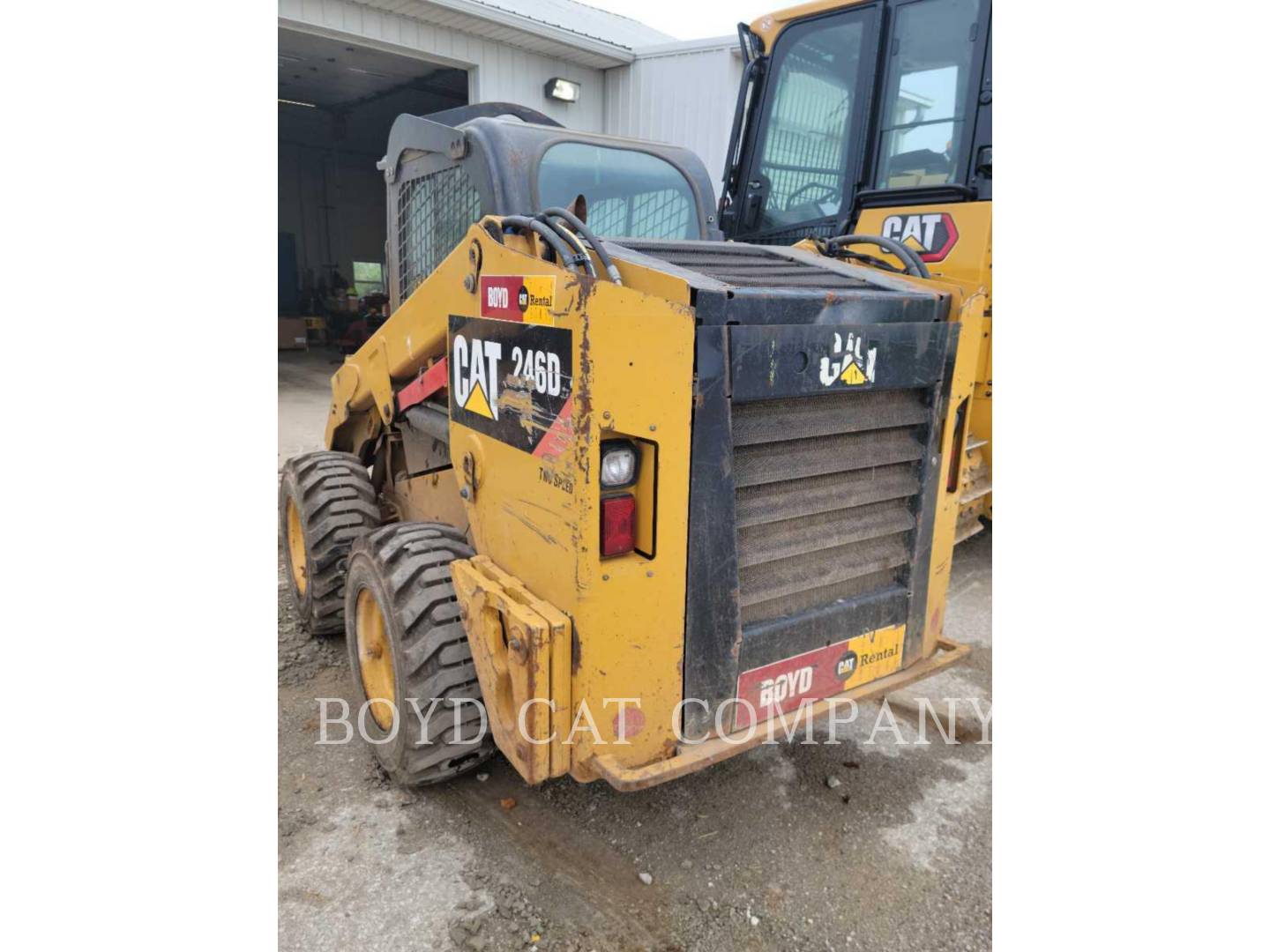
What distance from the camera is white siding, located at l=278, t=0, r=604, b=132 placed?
26.9 feet

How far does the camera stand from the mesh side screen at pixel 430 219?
326 centimetres

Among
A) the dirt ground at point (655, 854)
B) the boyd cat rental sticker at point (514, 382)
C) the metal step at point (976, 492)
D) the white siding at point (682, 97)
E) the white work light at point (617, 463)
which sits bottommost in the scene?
the dirt ground at point (655, 854)

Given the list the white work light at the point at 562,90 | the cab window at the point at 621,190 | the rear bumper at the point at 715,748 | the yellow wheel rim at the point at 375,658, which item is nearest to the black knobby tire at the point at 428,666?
the yellow wheel rim at the point at 375,658

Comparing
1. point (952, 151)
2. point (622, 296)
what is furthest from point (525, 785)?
point (952, 151)

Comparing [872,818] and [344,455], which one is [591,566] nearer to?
[872,818]

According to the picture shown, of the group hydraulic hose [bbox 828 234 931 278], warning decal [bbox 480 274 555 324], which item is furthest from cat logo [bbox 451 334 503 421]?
hydraulic hose [bbox 828 234 931 278]

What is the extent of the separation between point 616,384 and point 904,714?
2.29 metres

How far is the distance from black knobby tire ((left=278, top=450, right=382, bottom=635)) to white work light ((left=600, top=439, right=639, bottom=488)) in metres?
2.02

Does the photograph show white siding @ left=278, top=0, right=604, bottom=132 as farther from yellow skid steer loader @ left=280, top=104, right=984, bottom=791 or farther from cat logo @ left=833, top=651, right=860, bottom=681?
cat logo @ left=833, top=651, right=860, bottom=681

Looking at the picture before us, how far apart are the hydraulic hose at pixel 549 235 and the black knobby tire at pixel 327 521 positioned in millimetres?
1844

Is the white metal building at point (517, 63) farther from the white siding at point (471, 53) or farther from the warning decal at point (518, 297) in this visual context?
the warning decal at point (518, 297)

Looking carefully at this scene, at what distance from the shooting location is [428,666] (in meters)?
2.52

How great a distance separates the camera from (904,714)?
3.46m

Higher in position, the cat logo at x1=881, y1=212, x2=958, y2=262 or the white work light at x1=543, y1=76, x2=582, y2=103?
the white work light at x1=543, y1=76, x2=582, y2=103
